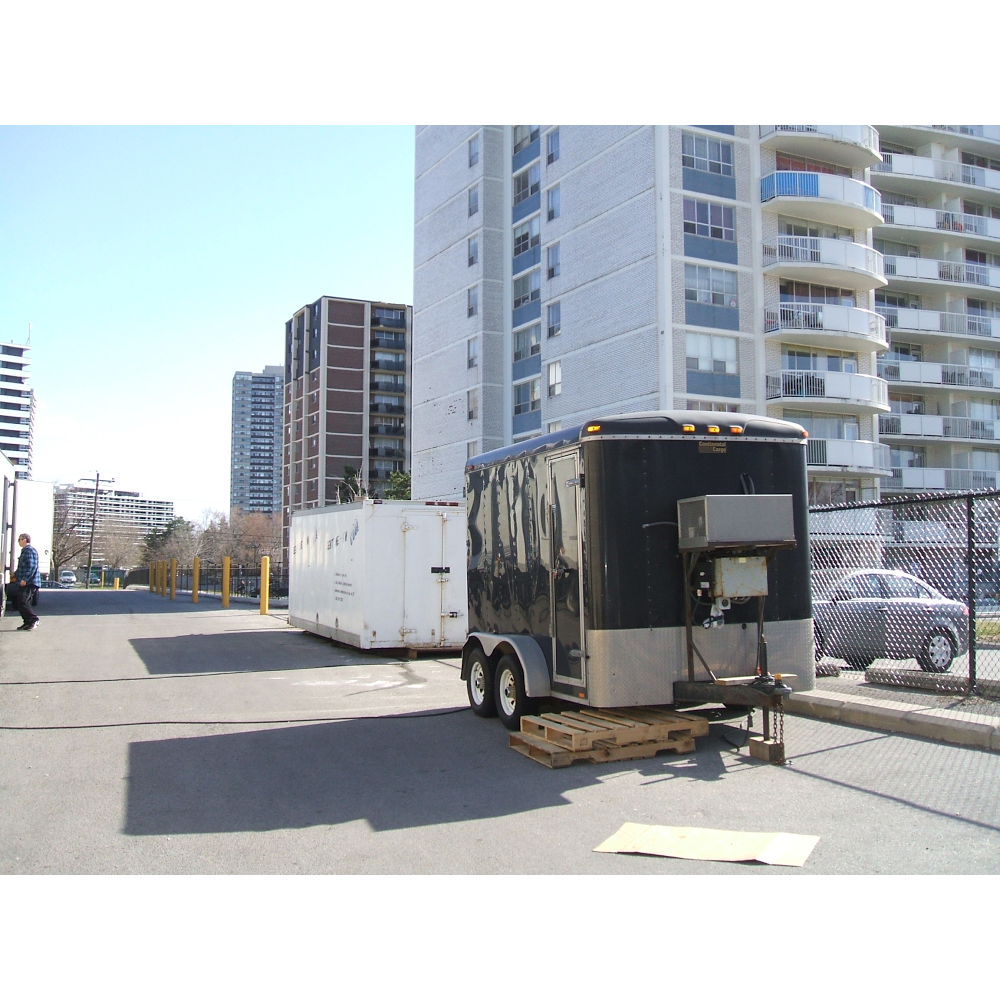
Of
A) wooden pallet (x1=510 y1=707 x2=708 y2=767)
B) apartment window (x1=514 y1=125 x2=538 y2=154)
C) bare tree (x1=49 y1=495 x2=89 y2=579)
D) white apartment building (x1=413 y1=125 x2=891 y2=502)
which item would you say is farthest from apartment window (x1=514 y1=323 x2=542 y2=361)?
bare tree (x1=49 y1=495 x2=89 y2=579)

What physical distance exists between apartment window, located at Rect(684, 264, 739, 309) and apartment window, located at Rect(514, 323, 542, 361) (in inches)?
390

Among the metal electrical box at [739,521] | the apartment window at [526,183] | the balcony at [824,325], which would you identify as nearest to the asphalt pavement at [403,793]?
the metal electrical box at [739,521]

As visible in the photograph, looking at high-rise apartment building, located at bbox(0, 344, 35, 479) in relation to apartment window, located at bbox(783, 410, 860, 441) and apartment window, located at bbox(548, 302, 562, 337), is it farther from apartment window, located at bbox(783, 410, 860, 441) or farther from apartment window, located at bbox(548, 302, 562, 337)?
apartment window, located at bbox(783, 410, 860, 441)

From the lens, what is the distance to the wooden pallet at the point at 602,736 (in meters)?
7.46

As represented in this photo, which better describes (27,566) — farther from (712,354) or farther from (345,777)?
(712,354)

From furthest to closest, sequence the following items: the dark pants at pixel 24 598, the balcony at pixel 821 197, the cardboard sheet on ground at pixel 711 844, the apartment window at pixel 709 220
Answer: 1. the balcony at pixel 821 197
2. the apartment window at pixel 709 220
3. the dark pants at pixel 24 598
4. the cardboard sheet on ground at pixel 711 844

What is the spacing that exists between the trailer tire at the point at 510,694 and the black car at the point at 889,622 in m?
4.43

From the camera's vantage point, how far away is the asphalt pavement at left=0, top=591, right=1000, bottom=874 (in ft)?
17.0

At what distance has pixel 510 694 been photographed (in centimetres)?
897

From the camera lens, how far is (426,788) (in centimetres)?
682

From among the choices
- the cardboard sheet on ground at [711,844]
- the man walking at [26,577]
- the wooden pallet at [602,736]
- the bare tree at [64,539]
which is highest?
the bare tree at [64,539]

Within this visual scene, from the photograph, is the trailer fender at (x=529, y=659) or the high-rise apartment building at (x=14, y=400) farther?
the high-rise apartment building at (x=14, y=400)

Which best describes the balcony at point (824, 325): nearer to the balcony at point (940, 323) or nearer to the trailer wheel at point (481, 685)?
the balcony at point (940, 323)
